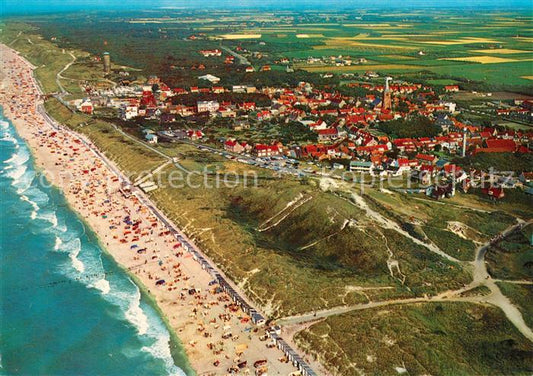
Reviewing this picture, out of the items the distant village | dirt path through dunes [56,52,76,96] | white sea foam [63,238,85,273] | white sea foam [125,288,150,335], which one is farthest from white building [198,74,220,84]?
white sea foam [125,288,150,335]

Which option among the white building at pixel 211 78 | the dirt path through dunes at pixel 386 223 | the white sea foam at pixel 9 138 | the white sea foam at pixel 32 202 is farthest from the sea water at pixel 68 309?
the white building at pixel 211 78

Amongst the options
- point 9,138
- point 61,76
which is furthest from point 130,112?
point 61,76

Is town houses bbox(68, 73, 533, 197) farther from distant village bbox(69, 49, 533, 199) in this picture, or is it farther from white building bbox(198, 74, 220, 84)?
A: white building bbox(198, 74, 220, 84)

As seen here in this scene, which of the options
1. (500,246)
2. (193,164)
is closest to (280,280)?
(500,246)

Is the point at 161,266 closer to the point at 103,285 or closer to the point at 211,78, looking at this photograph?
the point at 103,285

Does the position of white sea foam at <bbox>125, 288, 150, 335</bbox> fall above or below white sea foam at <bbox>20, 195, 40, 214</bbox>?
above

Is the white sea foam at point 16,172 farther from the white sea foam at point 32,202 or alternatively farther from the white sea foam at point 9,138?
the white sea foam at point 9,138

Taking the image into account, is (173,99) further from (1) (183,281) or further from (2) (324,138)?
(1) (183,281)
